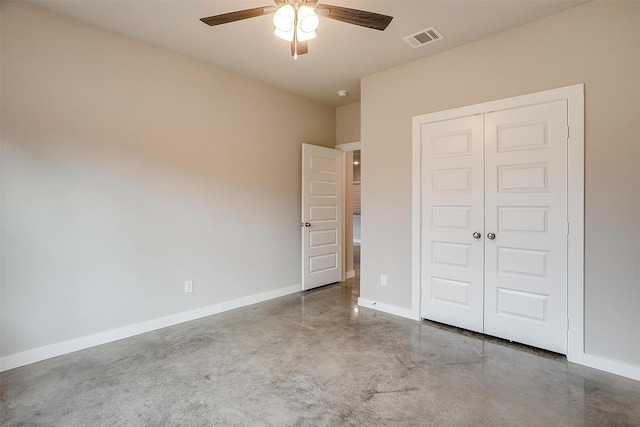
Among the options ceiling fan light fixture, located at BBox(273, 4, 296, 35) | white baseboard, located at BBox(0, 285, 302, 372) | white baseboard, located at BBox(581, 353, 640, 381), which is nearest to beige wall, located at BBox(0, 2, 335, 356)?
white baseboard, located at BBox(0, 285, 302, 372)

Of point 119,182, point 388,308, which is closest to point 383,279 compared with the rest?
point 388,308

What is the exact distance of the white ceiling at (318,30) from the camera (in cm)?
253

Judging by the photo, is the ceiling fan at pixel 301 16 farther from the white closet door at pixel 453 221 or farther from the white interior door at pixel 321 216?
the white interior door at pixel 321 216

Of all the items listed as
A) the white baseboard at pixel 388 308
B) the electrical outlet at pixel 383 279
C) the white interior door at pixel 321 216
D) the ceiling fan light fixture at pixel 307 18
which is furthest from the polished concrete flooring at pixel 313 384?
the ceiling fan light fixture at pixel 307 18

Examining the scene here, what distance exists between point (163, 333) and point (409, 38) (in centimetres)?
368

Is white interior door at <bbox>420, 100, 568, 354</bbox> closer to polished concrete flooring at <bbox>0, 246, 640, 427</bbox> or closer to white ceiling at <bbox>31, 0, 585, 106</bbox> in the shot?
polished concrete flooring at <bbox>0, 246, 640, 427</bbox>

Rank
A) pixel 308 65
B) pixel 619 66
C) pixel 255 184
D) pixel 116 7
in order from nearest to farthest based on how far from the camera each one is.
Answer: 1. pixel 619 66
2. pixel 116 7
3. pixel 308 65
4. pixel 255 184

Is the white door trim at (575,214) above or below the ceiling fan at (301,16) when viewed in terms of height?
below

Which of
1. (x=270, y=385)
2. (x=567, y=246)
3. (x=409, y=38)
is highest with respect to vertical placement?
(x=409, y=38)

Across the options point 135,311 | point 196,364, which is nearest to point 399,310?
point 196,364

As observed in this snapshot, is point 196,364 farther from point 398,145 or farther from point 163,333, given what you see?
point 398,145

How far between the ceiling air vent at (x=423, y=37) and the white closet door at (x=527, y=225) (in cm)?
88

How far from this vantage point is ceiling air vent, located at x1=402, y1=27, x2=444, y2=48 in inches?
115

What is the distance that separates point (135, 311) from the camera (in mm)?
3111
